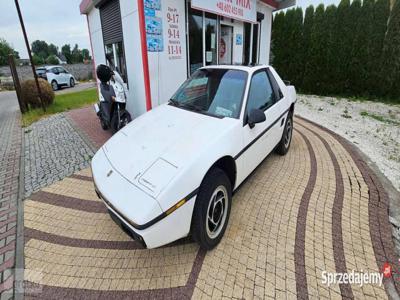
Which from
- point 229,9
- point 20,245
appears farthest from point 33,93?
point 20,245

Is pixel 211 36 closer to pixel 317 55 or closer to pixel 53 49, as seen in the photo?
pixel 317 55

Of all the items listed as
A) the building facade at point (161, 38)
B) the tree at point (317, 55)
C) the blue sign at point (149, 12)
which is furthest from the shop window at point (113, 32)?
the tree at point (317, 55)

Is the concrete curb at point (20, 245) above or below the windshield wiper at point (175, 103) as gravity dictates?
below

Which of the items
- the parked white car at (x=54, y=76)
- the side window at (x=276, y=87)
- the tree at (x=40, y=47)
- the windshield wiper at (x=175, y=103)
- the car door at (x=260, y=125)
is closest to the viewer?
the car door at (x=260, y=125)

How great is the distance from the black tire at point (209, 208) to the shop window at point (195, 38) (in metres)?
4.56

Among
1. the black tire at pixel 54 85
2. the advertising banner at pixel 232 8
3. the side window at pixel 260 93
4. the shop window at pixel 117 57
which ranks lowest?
the black tire at pixel 54 85

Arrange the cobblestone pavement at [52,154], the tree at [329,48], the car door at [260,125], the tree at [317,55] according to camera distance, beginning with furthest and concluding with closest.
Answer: the tree at [317,55] < the tree at [329,48] < the cobblestone pavement at [52,154] < the car door at [260,125]

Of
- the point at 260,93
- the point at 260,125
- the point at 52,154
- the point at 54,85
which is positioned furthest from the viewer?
the point at 54,85

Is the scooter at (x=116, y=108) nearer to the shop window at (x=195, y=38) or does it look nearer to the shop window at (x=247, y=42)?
the shop window at (x=195, y=38)

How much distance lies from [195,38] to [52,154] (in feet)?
14.4

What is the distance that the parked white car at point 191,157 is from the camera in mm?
1767

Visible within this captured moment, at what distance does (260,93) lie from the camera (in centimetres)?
314

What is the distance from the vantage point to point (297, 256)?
7.29 ft

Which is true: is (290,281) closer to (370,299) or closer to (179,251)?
(370,299)
